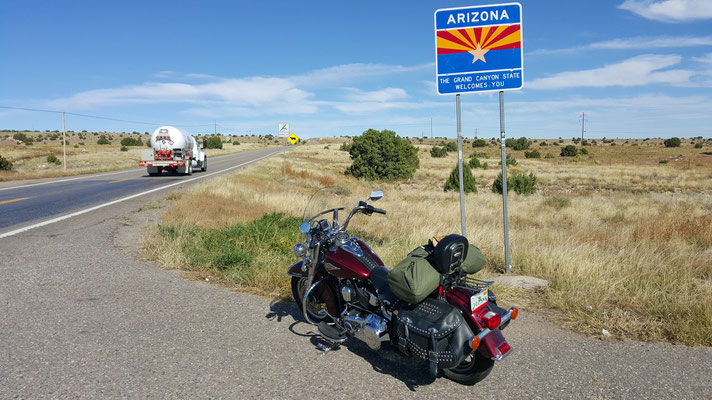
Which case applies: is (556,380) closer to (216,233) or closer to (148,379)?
A: (148,379)

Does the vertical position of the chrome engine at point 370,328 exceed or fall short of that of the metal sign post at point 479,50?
it falls short

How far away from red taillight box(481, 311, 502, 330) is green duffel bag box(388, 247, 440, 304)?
39 cm

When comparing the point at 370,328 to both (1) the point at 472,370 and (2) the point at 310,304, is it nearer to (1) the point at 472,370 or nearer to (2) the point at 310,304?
(1) the point at 472,370

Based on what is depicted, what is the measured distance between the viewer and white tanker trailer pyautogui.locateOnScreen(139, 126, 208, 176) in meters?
26.8

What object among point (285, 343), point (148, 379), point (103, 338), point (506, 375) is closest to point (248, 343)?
point (285, 343)

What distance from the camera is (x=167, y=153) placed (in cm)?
2705

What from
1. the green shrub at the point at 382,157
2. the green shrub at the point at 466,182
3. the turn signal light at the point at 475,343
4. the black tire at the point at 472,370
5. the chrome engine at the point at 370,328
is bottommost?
the black tire at the point at 472,370

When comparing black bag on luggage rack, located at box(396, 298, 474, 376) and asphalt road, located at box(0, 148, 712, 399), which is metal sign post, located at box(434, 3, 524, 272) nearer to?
asphalt road, located at box(0, 148, 712, 399)

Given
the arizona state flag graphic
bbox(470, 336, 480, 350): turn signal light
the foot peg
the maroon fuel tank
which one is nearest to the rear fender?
bbox(470, 336, 480, 350): turn signal light

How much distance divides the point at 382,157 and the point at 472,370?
28.9 m

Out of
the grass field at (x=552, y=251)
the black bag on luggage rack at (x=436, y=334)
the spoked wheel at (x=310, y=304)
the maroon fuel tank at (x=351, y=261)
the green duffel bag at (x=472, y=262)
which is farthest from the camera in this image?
the grass field at (x=552, y=251)

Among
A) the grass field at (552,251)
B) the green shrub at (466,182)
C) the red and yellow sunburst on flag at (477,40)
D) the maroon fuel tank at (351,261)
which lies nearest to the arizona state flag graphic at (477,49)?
the red and yellow sunburst on flag at (477,40)

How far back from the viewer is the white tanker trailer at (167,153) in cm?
2680

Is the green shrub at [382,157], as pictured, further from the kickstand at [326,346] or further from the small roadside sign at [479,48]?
the kickstand at [326,346]
